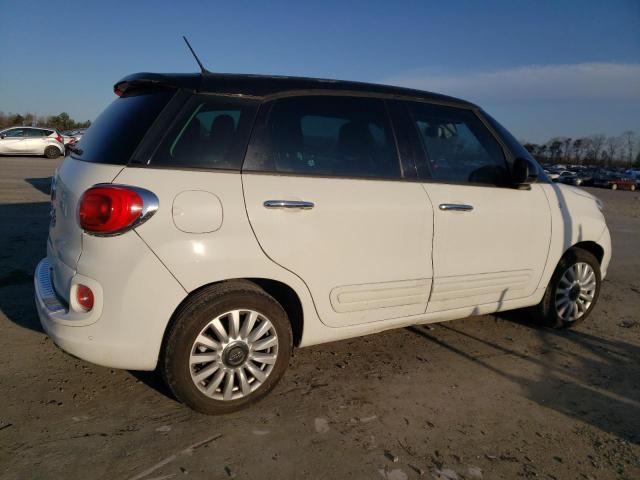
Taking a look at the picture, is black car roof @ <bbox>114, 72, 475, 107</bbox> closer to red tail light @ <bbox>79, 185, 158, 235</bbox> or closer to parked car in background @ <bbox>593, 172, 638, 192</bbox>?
red tail light @ <bbox>79, 185, 158, 235</bbox>

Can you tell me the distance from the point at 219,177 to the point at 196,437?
1347mm

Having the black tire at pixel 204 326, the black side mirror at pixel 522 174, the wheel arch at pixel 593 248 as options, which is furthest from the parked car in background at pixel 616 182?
the black tire at pixel 204 326

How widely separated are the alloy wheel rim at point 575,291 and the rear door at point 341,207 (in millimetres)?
1591

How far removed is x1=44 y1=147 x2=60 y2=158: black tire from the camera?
2244cm

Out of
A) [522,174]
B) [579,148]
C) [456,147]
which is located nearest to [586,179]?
[522,174]

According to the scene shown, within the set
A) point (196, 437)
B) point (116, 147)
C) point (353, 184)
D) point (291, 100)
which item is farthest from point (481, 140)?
point (196, 437)

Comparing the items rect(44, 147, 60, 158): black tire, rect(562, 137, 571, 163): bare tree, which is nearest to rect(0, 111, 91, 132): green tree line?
rect(44, 147, 60, 158): black tire

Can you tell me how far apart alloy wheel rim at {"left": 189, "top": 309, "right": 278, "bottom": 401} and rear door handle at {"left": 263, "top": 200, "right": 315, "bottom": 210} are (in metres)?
0.60

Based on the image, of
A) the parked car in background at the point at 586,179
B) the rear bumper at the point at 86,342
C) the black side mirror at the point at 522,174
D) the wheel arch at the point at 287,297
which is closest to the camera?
the rear bumper at the point at 86,342

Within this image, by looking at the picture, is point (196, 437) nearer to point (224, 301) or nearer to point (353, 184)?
point (224, 301)

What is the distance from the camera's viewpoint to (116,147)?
2.47 metres

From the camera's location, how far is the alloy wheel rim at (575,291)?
4066 millimetres

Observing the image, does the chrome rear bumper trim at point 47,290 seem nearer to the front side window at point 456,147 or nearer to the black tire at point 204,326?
the black tire at point 204,326

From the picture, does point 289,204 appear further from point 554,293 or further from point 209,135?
point 554,293
